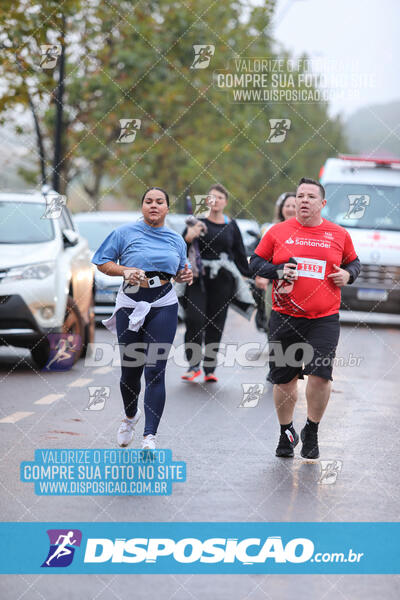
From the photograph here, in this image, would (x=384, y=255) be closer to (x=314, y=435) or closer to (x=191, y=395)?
(x=191, y=395)

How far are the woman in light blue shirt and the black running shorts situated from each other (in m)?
0.76

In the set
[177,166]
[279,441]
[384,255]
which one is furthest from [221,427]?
[177,166]

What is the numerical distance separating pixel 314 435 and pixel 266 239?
1.40 metres

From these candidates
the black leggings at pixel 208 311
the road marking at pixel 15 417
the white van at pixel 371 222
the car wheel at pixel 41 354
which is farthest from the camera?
the white van at pixel 371 222

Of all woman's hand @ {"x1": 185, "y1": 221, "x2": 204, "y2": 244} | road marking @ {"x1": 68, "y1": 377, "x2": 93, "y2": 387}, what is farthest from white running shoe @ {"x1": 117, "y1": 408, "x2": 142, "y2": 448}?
woman's hand @ {"x1": 185, "y1": 221, "x2": 204, "y2": 244}

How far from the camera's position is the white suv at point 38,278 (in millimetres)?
13023

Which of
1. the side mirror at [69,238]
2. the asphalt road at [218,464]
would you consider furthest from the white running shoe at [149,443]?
the side mirror at [69,238]

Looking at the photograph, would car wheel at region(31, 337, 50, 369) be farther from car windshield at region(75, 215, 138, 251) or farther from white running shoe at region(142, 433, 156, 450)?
car windshield at region(75, 215, 138, 251)

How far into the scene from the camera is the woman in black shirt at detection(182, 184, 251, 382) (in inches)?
484

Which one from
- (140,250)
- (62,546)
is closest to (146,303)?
(140,250)

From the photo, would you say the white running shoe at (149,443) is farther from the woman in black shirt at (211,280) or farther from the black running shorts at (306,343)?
the woman in black shirt at (211,280)

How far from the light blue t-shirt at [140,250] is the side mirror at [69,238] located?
571 centimetres

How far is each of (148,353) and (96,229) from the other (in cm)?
1201

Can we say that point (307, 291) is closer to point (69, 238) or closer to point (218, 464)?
point (218, 464)
